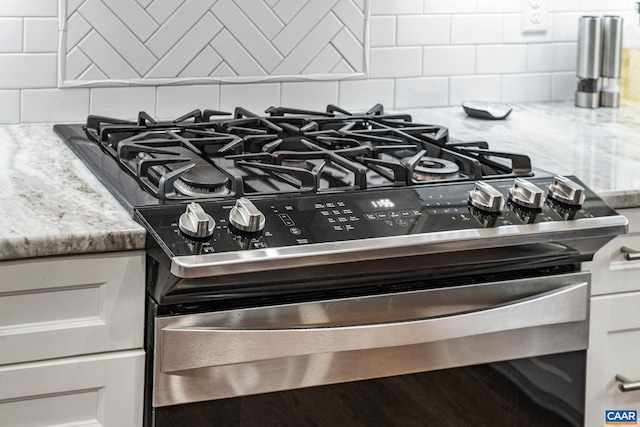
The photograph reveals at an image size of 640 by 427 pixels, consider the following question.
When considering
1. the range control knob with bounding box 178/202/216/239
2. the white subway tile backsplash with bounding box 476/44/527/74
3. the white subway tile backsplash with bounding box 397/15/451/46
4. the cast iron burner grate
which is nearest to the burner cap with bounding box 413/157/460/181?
the cast iron burner grate

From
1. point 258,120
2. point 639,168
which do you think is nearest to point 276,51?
point 258,120

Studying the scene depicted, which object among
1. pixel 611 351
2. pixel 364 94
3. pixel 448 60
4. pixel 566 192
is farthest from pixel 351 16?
pixel 611 351

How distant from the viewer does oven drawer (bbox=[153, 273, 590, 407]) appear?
1447 millimetres

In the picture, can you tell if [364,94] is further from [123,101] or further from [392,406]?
[392,406]

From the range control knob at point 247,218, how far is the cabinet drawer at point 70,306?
0.16m

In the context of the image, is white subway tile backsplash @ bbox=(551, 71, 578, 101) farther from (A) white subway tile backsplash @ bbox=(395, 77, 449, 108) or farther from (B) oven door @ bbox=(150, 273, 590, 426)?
(B) oven door @ bbox=(150, 273, 590, 426)

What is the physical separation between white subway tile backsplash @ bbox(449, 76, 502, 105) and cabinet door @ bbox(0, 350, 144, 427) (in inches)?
54.7

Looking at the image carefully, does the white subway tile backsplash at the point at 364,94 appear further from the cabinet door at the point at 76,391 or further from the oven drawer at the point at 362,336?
the cabinet door at the point at 76,391

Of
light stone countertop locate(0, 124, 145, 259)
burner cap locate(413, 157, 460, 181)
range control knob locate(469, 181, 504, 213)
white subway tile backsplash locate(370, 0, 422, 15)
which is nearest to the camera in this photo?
light stone countertop locate(0, 124, 145, 259)

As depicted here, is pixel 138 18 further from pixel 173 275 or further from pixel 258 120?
pixel 173 275

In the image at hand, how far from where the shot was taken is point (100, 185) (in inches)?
65.4

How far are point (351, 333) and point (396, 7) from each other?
120 centimetres

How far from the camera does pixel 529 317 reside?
5.43 feet

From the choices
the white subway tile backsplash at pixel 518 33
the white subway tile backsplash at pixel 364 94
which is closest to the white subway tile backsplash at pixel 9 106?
the white subway tile backsplash at pixel 364 94
